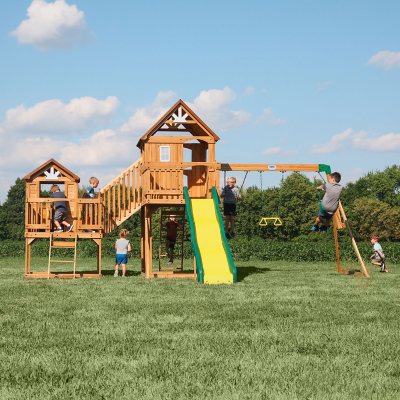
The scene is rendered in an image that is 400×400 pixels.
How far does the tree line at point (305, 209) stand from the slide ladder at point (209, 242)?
47864mm

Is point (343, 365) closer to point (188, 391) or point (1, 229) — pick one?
point (188, 391)

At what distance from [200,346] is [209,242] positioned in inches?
440

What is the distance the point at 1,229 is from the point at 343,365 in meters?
101

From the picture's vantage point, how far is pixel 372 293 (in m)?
13.9

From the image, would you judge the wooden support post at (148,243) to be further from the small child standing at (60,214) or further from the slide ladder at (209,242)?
the small child standing at (60,214)

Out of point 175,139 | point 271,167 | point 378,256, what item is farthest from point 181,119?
point 378,256

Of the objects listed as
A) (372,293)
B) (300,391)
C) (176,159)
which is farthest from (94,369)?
(176,159)

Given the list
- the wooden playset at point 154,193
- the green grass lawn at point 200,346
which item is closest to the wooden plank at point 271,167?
the wooden playset at point 154,193

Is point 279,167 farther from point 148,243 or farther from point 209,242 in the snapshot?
point 148,243

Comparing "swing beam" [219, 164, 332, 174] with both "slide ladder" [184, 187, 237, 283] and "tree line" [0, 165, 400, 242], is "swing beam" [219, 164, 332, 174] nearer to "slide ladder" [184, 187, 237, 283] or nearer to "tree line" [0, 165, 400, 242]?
"slide ladder" [184, 187, 237, 283]

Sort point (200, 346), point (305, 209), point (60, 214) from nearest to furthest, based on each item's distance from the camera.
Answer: point (200, 346) < point (60, 214) < point (305, 209)

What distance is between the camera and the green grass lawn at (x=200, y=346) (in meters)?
A: 5.77

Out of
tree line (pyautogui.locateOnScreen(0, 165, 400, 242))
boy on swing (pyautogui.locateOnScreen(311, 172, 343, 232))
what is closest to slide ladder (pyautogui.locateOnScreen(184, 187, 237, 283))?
boy on swing (pyautogui.locateOnScreen(311, 172, 343, 232))

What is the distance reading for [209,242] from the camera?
18781 mm
